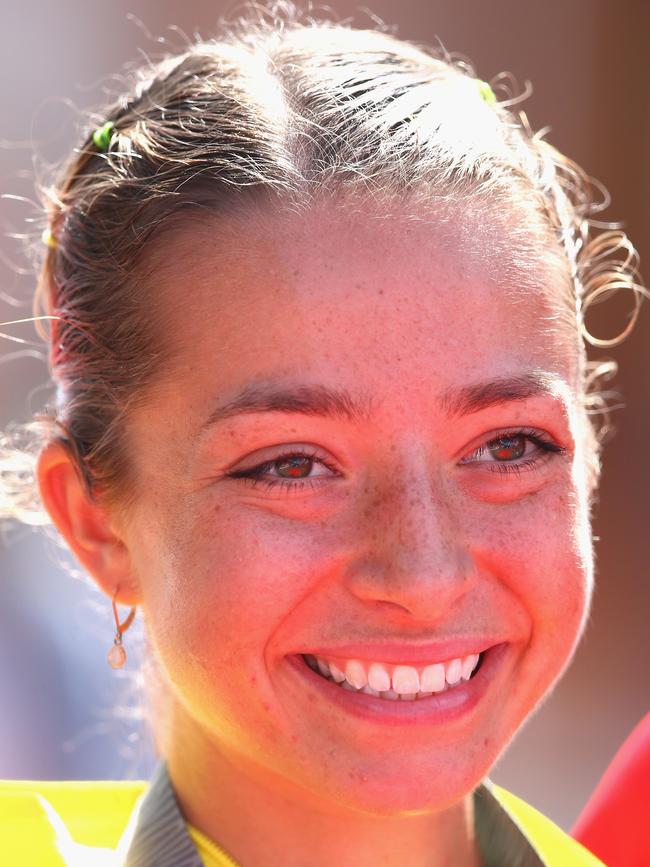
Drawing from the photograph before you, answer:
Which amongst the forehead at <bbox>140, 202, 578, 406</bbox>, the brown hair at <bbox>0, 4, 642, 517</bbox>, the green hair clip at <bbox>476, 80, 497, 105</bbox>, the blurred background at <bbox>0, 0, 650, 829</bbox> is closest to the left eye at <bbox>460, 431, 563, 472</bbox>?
the forehead at <bbox>140, 202, 578, 406</bbox>

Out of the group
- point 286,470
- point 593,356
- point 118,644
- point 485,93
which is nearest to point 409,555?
point 286,470

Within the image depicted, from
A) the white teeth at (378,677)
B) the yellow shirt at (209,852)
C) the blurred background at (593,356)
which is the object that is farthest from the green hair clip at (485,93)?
the blurred background at (593,356)

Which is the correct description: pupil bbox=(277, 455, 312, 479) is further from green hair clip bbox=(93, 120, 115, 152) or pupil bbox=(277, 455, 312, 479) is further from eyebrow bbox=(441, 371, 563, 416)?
green hair clip bbox=(93, 120, 115, 152)

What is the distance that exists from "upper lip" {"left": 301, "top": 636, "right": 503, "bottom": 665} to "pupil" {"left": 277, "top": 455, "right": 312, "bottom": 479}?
0.22 metres

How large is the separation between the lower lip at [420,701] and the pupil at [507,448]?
25 centimetres

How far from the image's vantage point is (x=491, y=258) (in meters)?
1.65

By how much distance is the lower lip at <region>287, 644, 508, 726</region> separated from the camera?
1598mm

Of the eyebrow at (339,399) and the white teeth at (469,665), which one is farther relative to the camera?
the white teeth at (469,665)

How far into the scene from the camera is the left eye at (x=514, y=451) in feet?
5.43

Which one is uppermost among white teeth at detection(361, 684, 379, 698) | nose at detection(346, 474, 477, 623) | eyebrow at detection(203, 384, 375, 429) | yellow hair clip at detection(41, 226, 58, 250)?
yellow hair clip at detection(41, 226, 58, 250)

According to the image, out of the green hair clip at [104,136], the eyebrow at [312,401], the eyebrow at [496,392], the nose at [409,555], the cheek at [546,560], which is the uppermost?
the green hair clip at [104,136]

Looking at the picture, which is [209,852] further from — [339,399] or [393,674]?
[339,399]

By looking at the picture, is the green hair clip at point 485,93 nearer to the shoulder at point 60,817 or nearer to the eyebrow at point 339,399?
the eyebrow at point 339,399

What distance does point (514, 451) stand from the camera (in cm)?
169
